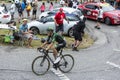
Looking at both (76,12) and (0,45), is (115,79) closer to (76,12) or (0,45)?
(0,45)

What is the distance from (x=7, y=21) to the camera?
24953mm

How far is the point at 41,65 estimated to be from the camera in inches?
486

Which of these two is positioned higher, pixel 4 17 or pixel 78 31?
pixel 78 31

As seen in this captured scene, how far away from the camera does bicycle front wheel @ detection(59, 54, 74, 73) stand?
1302cm

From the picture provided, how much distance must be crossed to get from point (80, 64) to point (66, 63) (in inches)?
68.1

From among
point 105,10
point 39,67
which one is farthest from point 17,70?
point 105,10

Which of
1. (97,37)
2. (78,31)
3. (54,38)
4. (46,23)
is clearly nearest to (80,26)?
(78,31)

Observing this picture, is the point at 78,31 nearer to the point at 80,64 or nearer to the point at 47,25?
the point at 80,64

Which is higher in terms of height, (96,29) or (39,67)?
(39,67)

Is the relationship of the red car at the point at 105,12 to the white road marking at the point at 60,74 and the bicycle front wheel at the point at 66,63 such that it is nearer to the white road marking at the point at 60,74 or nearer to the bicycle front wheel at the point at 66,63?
the bicycle front wheel at the point at 66,63

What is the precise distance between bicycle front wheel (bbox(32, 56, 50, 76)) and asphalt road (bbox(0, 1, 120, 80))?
7.0 inches

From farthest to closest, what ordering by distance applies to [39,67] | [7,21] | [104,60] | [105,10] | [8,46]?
[105,10] < [7,21] < [8,46] < [104,60] < [39,67]

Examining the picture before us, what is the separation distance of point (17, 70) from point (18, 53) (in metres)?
2.87

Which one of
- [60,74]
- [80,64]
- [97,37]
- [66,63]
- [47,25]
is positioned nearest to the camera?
[60,74]
